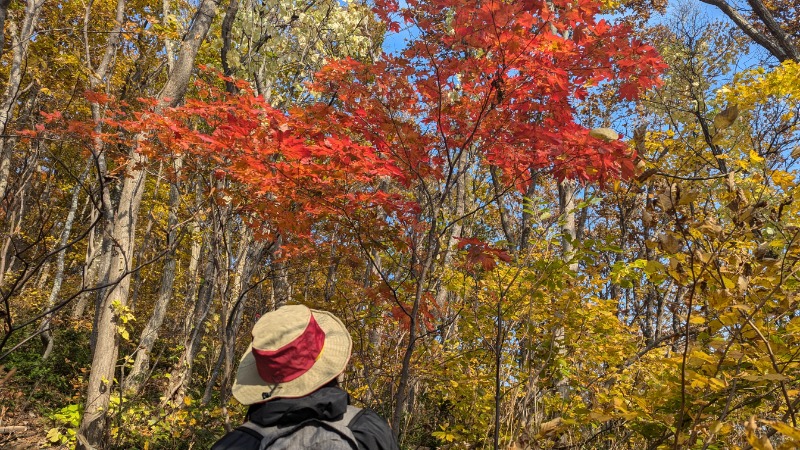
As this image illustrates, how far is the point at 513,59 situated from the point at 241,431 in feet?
8.93

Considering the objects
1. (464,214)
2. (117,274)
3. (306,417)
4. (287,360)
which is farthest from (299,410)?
(117,274)

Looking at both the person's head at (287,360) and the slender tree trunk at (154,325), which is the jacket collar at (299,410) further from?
the slender tree trunk at (154,325)

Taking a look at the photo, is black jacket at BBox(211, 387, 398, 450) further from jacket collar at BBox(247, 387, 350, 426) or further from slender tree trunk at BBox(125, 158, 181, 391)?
slender tree trunk at BBox(125, 158, 181, 391)

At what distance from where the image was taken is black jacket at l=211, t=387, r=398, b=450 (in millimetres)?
1489

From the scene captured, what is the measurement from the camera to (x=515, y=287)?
20.3ft

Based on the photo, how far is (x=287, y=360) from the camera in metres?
1.61

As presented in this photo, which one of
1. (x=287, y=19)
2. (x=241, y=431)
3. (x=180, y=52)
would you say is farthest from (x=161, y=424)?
(x=241, y=431)

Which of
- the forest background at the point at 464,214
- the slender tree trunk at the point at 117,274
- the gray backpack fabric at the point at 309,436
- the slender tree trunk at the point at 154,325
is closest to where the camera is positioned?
the gray backpack fabric at the point at 309,436

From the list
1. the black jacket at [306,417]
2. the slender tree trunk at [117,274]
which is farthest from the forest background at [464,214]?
the black jacket at [306,417]

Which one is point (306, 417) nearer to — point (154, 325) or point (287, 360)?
point (287, 360)

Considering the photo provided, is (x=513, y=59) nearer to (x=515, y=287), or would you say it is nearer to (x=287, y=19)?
(x=515, y=287)

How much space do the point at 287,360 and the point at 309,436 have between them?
249 millimetres

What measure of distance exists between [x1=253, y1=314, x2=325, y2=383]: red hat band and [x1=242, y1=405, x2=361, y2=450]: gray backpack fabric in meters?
0.16

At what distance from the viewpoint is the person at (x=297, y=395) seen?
1.47 m
